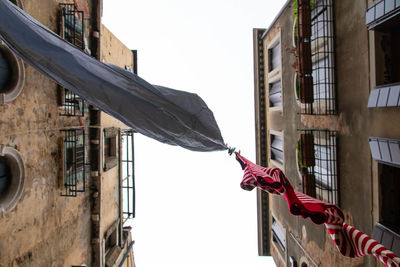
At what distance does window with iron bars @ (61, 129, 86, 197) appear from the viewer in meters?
8.53

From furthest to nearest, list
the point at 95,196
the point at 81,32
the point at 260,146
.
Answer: the point at 260,146, the point at 95,196, the point at 81,32

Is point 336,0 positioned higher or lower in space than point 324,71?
higher

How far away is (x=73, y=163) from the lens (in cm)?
897

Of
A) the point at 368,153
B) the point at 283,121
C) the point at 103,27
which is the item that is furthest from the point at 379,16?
the point at 103,27

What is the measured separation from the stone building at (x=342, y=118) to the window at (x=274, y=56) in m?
0.11

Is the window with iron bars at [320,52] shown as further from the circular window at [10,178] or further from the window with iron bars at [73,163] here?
the circular window at [10,178]

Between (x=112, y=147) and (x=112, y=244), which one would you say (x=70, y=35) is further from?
(x=112, y=244)

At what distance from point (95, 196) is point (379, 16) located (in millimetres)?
11143

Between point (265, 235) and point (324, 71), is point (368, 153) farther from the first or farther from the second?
point (265, 235)

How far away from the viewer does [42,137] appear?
24.6 feet

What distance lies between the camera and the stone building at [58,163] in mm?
6312

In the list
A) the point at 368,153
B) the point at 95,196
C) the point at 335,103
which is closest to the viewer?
the point at 368,153

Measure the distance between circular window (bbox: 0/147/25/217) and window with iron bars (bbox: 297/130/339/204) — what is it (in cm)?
856

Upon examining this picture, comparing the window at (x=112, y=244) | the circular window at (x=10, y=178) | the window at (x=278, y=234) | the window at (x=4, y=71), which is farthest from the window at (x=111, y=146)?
the window at (x=278, y=234)
